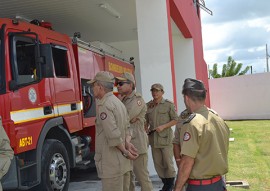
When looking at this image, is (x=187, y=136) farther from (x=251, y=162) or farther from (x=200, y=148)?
(x=251, y=162)

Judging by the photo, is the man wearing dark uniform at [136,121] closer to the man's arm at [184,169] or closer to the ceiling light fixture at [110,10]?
the man's arm at [184,169]

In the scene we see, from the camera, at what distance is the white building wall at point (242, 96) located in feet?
84.5

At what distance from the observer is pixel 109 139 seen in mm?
3818

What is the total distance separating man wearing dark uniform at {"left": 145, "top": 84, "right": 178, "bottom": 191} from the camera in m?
6.13

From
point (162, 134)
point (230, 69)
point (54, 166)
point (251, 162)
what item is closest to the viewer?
point (54, 166)

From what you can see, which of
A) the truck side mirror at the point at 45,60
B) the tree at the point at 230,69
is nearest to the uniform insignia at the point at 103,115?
the truck side mirror at the point at 45,60

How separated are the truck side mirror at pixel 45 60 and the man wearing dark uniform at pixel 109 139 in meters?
1.26

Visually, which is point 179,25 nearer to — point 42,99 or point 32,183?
point 42,99

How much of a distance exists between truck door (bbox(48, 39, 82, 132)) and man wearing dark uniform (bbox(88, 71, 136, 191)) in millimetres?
1965

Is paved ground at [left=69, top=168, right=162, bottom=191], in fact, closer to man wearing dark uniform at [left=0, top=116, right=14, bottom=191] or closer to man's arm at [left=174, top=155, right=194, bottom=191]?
man's arm at [left=174, top=155, right=194, bottom=191]

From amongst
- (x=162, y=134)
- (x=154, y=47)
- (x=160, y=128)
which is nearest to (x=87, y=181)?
(x=162, y=134)

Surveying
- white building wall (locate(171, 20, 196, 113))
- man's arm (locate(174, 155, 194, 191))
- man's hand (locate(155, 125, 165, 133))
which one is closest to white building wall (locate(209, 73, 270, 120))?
white building wall (locate(171, 20, 196, 113))

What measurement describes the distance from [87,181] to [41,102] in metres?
2.85

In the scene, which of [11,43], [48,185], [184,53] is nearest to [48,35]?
[11,43]
